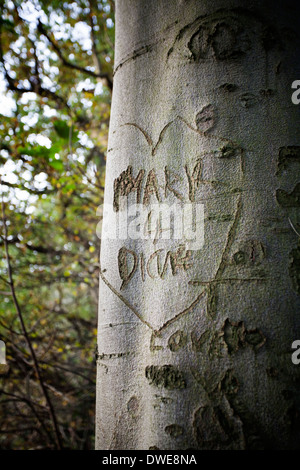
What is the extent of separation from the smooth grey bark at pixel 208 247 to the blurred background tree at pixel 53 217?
1522 millimetres

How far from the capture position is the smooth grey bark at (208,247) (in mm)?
681

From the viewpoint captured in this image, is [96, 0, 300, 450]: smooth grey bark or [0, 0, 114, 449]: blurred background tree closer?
[96, 0, 300, 450]: smooth grey bark

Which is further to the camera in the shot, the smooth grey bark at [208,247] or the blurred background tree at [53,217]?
the blurred background tree at [53,217]

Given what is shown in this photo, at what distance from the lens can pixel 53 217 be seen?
394 cm

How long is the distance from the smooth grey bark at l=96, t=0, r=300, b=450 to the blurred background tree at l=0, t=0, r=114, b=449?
1522 millimetres

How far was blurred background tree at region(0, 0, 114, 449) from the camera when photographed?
8.88 feet

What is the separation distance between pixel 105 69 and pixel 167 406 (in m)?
3.65

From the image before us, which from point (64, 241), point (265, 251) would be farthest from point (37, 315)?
point (265, 251)

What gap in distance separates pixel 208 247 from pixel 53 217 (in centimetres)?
344

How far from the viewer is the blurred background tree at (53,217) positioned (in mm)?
2707

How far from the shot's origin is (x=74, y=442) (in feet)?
8.84

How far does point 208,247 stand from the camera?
2.51 feet

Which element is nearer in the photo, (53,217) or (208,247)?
(208,247)
